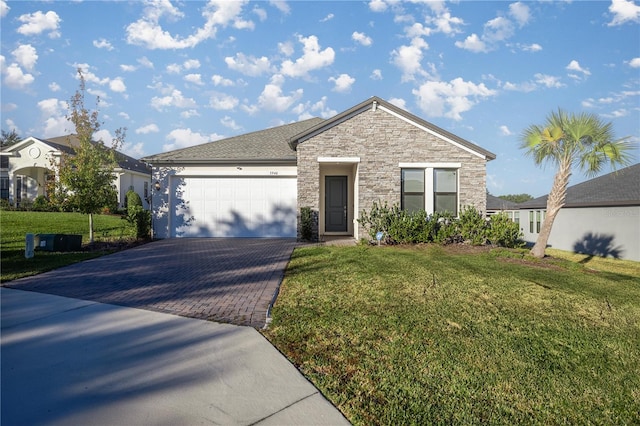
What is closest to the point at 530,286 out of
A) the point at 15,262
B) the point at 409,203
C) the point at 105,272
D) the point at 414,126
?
the point at 409,203

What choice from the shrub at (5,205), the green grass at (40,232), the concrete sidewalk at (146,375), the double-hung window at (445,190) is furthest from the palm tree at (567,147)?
the shrub at (5,205)

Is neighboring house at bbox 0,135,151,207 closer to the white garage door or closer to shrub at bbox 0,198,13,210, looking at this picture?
shrub at bbox 0,198,13,210

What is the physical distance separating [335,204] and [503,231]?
21.5 ft

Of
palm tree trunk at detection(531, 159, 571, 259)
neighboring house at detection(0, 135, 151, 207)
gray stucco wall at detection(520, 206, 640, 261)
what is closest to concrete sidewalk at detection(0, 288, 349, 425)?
palm tree trunk at detection(531, 159, 571, 259)

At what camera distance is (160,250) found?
401 inches

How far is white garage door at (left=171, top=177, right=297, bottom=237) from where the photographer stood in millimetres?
13414

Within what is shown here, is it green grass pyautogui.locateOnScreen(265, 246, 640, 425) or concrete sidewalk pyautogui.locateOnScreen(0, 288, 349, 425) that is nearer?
concrete sidewalk pyautogui.locateOnScreen(0, 288, 349, 425)

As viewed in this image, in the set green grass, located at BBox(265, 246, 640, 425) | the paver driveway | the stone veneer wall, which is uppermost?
the stone veneer wall

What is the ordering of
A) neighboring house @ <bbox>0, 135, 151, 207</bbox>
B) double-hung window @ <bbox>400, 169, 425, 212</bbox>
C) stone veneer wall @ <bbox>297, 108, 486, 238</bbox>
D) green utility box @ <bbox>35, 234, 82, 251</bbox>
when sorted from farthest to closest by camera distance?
neighboring house @ <bbox>0, 135, 151, 207</bbox>
double-hung window @ <bbox>400, 169, 425, 212</bbox>
stone veneer wall @ <bbox>297, 108, 486, 238</bbox>
green utility box @ <bbox>35, 234, 82, 251</bbox>

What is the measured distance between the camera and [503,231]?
11.0 m

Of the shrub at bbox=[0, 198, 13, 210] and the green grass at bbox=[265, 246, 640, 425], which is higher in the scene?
the shrub at bbox=[0, 198, 13, 210]

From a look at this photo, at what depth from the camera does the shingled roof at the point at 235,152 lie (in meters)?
13.1

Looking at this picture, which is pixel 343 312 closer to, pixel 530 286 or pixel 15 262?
pixel 530 286

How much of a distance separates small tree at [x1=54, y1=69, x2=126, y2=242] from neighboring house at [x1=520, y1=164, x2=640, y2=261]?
22680mm
